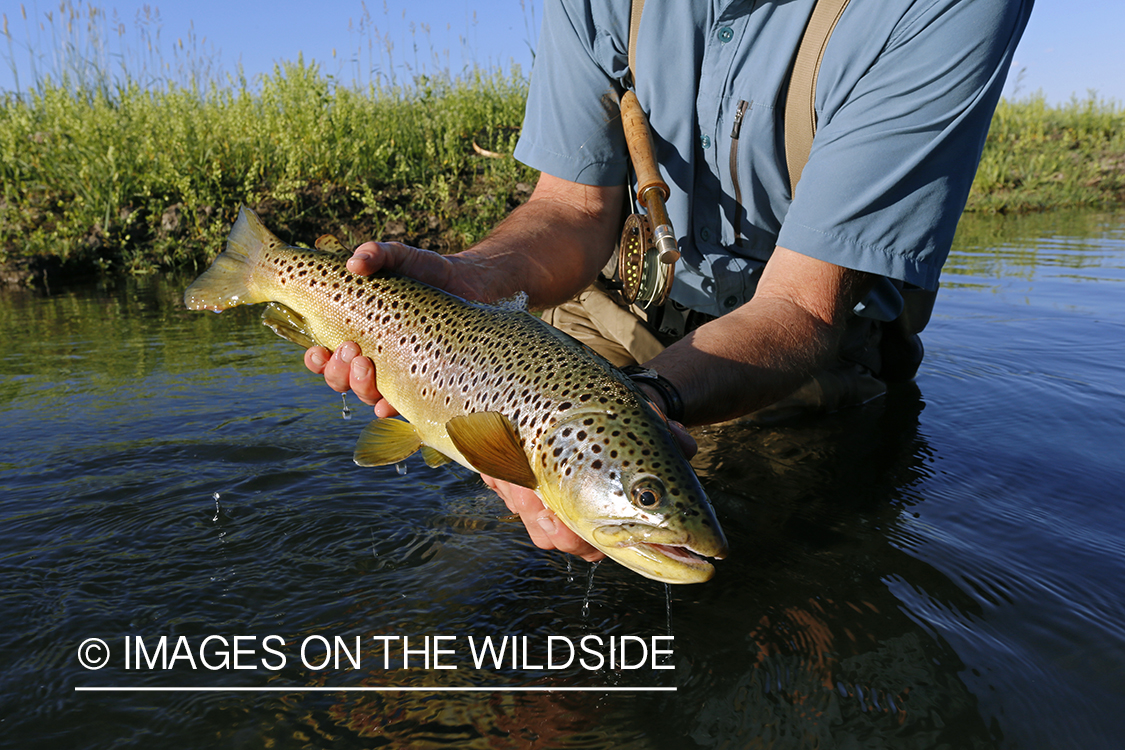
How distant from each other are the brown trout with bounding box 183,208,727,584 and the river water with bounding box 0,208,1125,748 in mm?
444

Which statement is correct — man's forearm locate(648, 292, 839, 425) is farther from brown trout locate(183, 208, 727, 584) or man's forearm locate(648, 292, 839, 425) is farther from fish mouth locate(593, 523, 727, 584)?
fish mouth locate(593, 523, 727, 584)

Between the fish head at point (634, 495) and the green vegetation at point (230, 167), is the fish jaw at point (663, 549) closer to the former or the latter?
the fish head at point (634, 495)

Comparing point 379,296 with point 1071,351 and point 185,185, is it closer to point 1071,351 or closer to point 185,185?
point 1071,351

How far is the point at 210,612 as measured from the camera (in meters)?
2.46

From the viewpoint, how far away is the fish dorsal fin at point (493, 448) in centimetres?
210

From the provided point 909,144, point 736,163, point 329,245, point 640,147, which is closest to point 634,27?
point 640,147

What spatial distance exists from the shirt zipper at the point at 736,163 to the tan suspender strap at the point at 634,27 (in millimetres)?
586

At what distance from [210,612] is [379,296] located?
1155 mm

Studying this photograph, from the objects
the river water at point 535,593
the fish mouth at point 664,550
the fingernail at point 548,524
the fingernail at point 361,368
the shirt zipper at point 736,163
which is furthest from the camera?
the shirt zipper at point 736,163

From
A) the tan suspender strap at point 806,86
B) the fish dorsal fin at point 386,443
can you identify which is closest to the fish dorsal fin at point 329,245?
the fish dorsal fin at point 386,443

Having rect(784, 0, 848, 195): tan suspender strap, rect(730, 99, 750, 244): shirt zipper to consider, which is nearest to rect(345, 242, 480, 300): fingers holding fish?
rect(730, 99, 750, 244): shirt zipper

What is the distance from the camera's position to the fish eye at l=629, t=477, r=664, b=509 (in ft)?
6.22

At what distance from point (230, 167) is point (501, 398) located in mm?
9004

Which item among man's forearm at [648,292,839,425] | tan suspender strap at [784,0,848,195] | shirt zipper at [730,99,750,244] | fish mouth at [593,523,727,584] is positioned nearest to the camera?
fish mouth at [593,523,727,584]
